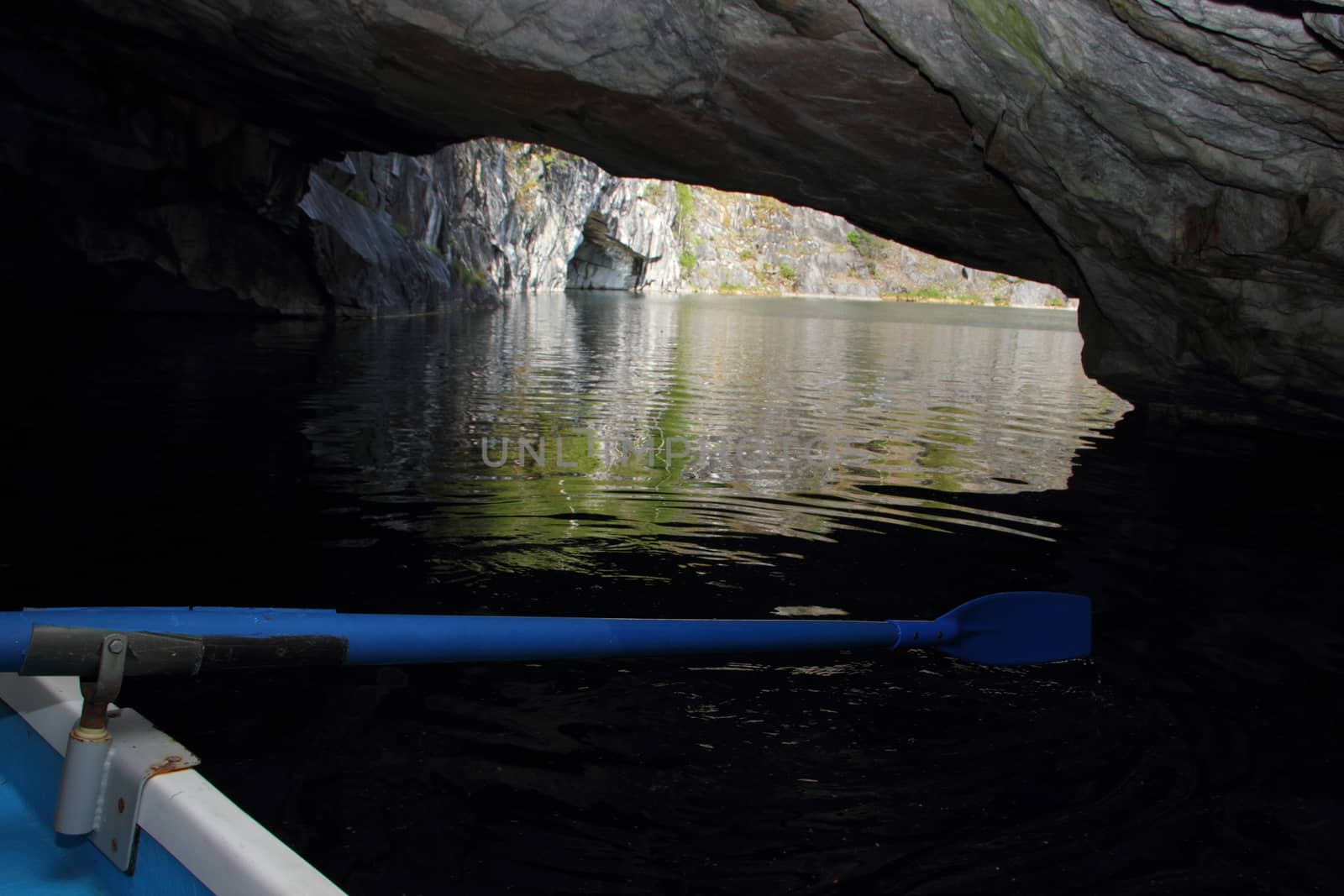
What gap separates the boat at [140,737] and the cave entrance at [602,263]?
75455 millimetres

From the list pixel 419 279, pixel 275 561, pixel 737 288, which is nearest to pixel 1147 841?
pixel 275 561

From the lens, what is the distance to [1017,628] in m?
4.91

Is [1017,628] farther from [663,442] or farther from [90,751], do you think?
[663,442]

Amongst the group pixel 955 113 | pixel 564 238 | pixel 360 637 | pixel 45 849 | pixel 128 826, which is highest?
pixel 564 238

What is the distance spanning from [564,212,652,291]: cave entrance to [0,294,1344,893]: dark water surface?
67.9 meters

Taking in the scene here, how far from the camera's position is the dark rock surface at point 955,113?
19.4 ft

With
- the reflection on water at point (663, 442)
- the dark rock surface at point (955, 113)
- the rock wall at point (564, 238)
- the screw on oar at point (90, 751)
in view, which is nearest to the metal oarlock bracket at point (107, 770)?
the screw on oar at point (90, 751)

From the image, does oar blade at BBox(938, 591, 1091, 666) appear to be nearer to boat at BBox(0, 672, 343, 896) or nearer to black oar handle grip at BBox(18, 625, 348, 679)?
black oar handle grip at BBox(18, 625, 348, 679)

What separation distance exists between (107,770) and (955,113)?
26.5 ft

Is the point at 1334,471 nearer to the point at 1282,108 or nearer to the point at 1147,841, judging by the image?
the point at 1282,108

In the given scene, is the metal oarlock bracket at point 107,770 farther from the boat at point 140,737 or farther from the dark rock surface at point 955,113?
the dark rock surface at point 955,113

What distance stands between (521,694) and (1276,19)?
4879 mm

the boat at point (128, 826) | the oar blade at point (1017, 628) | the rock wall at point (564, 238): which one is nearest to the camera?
the boat at point (128, 826)

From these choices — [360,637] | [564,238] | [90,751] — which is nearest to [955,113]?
[360,637]
